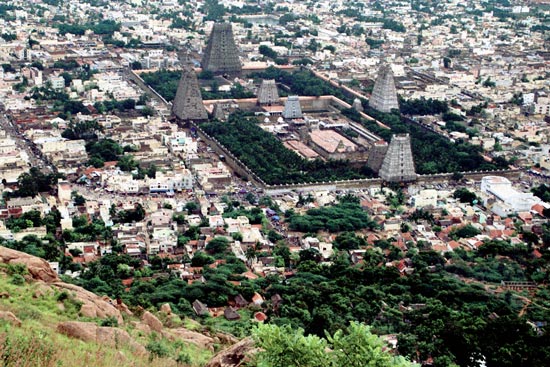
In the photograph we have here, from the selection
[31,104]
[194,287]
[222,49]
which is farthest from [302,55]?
[194,287]

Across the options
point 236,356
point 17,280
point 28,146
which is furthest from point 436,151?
point 236,356

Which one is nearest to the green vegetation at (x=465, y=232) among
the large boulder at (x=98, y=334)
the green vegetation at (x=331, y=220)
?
the green vegetation at (x=331, y=220)

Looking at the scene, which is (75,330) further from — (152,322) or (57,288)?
(57,288)

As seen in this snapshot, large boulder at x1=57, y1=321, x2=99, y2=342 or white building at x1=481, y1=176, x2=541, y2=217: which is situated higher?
large boulder at x1=57, y1=321, x2=99, y2=342

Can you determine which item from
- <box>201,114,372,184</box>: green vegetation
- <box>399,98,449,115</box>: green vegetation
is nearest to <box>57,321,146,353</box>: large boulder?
<box>201,114,372,184</box>: green vegetation

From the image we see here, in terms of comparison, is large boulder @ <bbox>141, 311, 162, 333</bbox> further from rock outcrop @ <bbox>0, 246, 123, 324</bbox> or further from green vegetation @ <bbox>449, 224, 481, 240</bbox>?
green vegetation @ <bbox>449, 224, 481, 240</bbox>

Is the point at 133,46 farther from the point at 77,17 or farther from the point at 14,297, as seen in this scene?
the point at 14,297

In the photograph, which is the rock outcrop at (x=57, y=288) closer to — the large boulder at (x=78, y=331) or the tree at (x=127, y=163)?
the large boulder at (x=78, y=331)
